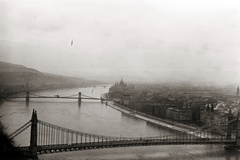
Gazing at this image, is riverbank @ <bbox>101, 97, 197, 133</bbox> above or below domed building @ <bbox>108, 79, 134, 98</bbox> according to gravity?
below

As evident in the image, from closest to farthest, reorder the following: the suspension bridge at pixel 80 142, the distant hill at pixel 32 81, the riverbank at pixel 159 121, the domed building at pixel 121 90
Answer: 1. the suspension bridge at pixel 80 142
2. the riverbank at pixel 159 121
3. the distant hill at pixel 32 81
4. the domed building at pixel 121 90

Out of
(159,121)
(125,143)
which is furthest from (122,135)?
(159,121)

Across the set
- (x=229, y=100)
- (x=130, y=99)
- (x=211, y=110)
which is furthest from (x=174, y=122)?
(x=130, y=99)

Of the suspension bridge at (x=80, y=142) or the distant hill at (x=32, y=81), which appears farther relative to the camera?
the distant hill at (x=32, y=81)

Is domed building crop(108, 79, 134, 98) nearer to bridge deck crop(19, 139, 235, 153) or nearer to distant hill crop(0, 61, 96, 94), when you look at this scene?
distant hill crop(0, 61, 96, 94)

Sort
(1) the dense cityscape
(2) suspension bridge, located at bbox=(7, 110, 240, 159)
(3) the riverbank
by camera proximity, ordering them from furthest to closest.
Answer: (1) the dense cityscape
(3) the riverbank
(2) suspension bridge, located at bbox=(7, 110, 240, 159)

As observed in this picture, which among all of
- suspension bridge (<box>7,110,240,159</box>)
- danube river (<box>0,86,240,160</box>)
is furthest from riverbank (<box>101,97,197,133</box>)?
suspension bridge (<box>7,110,240,159</box>)

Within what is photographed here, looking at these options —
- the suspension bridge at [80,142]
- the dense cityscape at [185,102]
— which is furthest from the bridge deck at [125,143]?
the dense cityscape at [185,102]

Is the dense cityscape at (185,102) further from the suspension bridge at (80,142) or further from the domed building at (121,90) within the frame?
the suspension bridge at (80,142)

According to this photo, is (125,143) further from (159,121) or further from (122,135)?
(159,121)

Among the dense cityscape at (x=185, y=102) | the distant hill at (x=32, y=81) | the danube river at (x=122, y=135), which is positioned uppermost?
the distant hill at (x=32, y=81)
